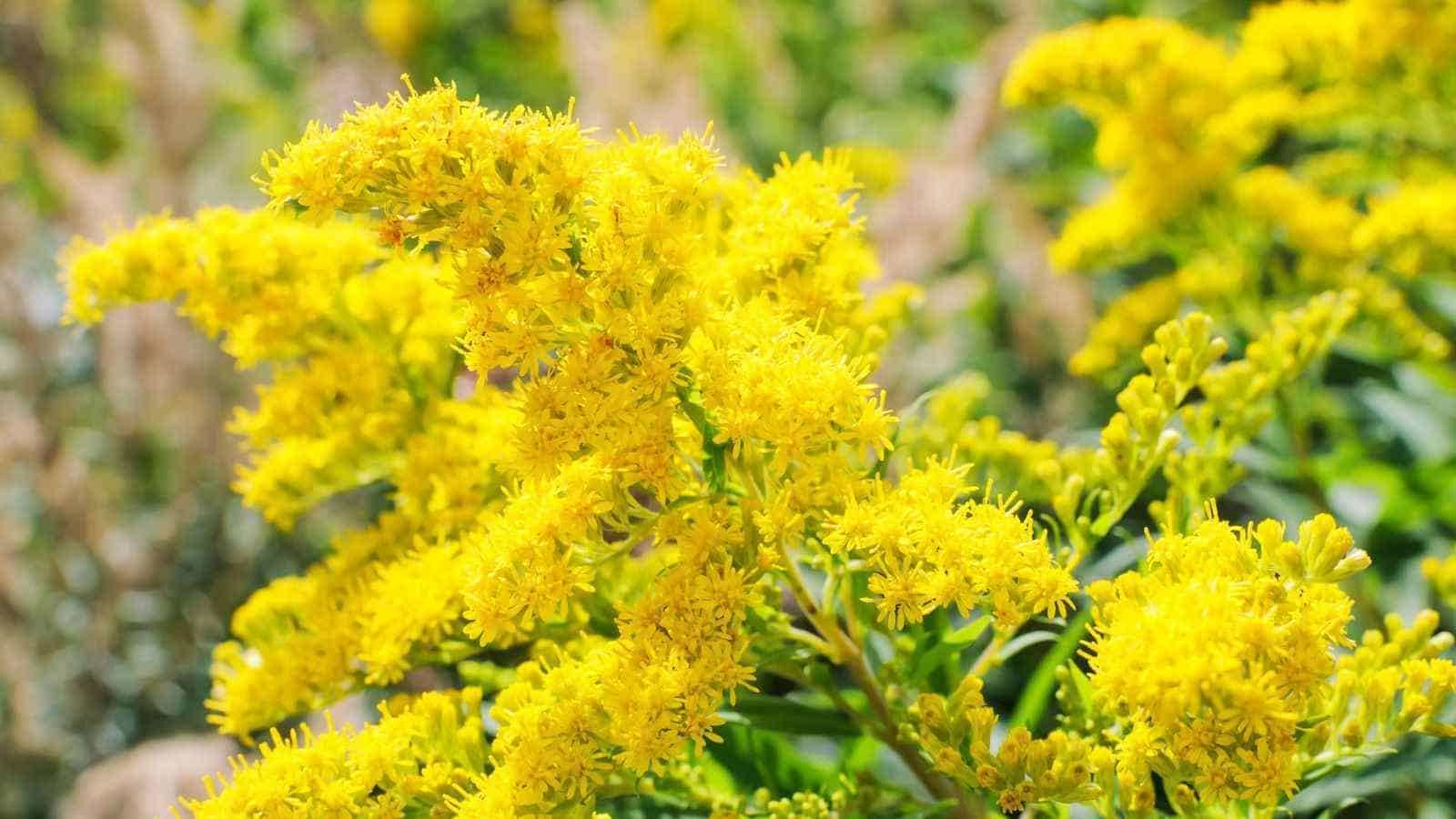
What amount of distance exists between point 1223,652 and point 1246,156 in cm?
133

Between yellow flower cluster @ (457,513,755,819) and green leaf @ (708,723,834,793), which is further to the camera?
green leaf @ (708,723,834,793)

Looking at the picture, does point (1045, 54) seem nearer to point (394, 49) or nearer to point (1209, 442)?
point (1209, 442)

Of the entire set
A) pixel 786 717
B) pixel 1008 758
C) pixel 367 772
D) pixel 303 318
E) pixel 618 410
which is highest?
pixel 303 318

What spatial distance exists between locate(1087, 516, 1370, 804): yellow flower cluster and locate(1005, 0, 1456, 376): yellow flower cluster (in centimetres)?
91

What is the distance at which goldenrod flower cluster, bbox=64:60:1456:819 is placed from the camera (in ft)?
3.15

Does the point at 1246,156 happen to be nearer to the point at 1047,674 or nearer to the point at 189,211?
the point at 1047,674

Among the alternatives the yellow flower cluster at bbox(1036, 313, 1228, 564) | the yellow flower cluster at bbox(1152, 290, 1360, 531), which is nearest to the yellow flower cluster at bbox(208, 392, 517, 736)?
the yellow flower cluster at bbox(1036, 313, 1228, 564)

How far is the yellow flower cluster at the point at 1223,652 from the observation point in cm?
86

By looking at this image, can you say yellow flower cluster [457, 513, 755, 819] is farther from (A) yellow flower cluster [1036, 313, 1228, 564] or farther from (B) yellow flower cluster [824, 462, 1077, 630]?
(A) yellow flower cluster [1036, 313, 1228, 564]

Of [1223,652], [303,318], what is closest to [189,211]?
[303,318]

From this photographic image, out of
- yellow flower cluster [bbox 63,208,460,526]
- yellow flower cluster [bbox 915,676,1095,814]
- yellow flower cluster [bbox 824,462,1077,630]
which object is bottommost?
yellow flower cluster [bbox 915,676,1095,814]

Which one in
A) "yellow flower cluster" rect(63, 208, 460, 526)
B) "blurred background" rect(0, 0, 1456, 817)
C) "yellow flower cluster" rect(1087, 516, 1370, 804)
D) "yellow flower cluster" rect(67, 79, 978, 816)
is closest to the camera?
"yellow flower cluster" rect(1087, 516, 1370, 804)

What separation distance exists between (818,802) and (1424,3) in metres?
1.47

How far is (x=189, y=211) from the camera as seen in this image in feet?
10.2
